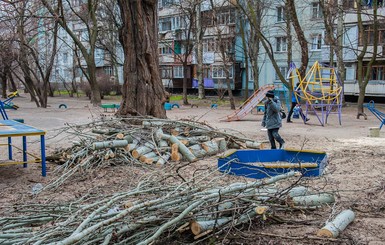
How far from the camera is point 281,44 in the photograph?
3734 centimetres

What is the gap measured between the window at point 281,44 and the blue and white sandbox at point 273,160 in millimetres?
30420

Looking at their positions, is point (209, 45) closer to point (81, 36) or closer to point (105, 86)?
point (105, 86)

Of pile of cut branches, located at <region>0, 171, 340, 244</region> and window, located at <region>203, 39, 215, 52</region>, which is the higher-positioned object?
window, located at <region>203, 39, 215, 52</region>

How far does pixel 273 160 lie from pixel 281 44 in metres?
30.8

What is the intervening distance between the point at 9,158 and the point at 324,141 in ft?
25.6

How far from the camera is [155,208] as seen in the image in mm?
3826

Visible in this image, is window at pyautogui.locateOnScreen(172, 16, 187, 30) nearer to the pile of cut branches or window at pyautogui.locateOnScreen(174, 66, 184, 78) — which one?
window at pyautogui.locateOnScreen(174, 66, 184, 78)

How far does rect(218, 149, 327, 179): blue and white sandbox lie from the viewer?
6.79 meters

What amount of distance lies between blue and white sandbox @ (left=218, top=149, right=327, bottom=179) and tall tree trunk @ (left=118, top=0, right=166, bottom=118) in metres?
3.08

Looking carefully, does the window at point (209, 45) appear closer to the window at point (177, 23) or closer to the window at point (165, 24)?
the window at point (177, 23)

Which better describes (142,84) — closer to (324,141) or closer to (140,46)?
(140,46)

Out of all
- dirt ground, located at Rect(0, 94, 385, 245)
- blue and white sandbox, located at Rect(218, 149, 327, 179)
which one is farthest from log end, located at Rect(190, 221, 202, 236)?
blue and white sandbox, located at Rect(218, 149, 327, 179)

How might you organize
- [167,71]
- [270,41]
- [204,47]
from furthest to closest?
[167,71] → [204,47] → [270,41]

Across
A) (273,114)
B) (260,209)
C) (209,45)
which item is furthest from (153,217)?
(209,45)
